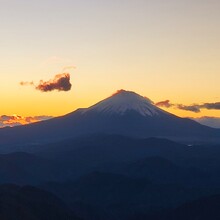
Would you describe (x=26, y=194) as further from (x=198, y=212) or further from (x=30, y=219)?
(x=198, y=212)

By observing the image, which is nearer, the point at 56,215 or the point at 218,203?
the point at 56,215

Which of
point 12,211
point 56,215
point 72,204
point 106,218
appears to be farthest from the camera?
A: point 72,204

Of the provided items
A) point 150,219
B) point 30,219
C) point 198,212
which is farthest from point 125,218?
point 30,219

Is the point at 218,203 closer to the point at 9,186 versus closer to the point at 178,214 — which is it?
the point at 178,214

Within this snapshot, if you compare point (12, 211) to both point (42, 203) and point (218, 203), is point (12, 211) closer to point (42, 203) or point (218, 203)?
point (42, 203)

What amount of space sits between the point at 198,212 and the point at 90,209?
33.8m

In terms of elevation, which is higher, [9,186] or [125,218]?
[9,186]

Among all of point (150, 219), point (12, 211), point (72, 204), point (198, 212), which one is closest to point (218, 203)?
point (198, 212)

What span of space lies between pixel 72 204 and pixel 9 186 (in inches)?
1165

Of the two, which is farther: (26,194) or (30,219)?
(26,194)

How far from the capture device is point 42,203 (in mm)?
155875

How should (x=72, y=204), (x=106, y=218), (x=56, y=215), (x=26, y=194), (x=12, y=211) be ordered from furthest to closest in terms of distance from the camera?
(x=72, y=204), (x=106, y=218), (x=26, y=194), (x=56, y=215), (x=12, y=211)

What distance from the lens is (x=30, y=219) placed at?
138000mm

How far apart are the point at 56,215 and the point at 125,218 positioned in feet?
150
